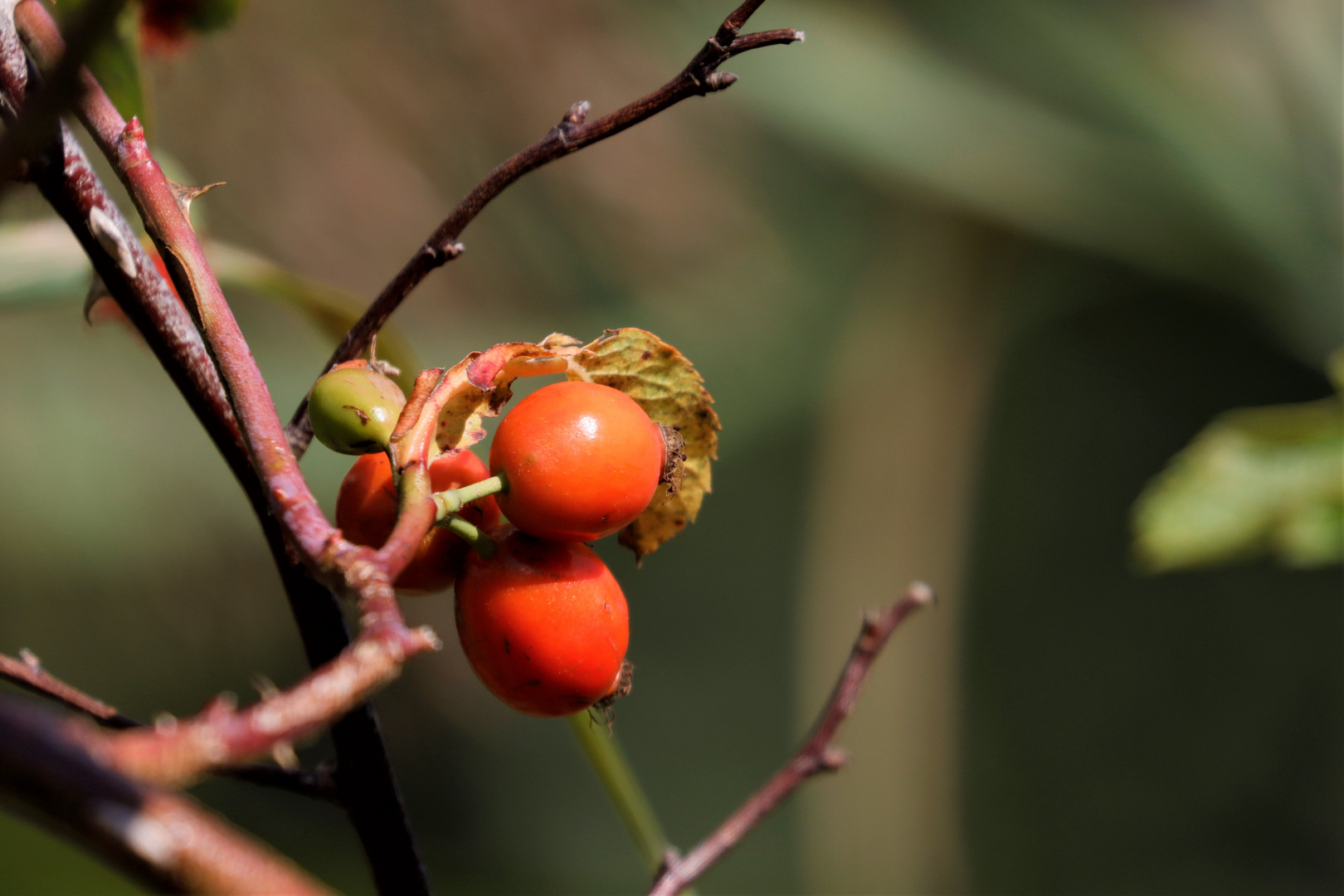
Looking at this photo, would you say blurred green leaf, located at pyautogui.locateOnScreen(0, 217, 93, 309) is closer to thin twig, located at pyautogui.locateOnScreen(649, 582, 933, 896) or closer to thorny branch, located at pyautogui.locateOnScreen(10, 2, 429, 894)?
thorny branch, located at pyautogui.locateOnScreen(10, 2, 429, 894)

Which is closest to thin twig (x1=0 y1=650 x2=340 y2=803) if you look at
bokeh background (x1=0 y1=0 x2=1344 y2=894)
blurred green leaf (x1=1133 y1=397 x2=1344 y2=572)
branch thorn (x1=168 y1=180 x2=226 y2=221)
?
branch thorn (x1=168 y1=180 x2=226 y2=221)

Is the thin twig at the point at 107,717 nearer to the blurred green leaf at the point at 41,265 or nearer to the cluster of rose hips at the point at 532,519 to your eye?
the cluster of rose hips at the point at 532,519

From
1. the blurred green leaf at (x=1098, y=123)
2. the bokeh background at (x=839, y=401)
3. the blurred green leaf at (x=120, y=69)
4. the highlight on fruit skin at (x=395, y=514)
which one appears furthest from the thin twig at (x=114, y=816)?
the blurred green leaf at (x=1098, y=123)

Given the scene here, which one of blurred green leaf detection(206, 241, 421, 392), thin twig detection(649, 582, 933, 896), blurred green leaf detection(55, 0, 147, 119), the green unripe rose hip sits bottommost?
thin twig detection(649, 582, 933, 896)

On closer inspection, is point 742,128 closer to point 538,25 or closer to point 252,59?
point 538,25

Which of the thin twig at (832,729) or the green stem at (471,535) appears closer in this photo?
the green stem at (471,535)

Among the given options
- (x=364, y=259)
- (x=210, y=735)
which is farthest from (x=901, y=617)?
(x=364, y=259)
